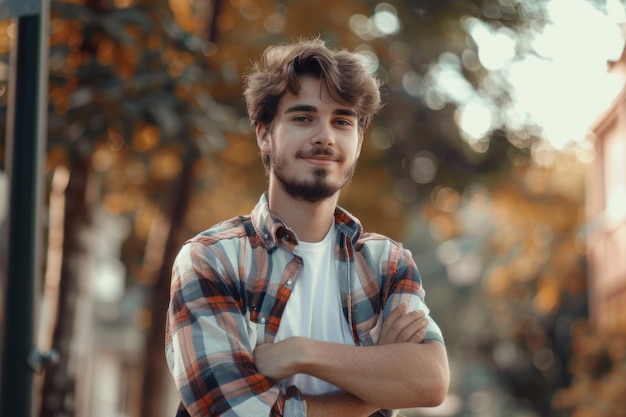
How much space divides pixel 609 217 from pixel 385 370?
18.0 metres

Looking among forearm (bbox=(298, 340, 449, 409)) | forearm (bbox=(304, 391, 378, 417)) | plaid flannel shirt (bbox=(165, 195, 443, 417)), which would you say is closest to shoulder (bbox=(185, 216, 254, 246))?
plaid flannel shirt (bbox=(165, 195, 443, 417))

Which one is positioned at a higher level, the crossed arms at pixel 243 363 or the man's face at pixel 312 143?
the man's face at pixel 312 143

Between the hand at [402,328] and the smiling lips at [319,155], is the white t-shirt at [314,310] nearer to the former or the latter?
the hand at [402,328]

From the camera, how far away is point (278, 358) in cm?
341

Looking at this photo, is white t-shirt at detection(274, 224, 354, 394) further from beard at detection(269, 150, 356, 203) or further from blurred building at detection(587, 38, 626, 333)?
blurred building at detection(587, 38, 626, 333)

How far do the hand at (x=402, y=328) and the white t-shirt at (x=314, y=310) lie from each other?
0.12 m

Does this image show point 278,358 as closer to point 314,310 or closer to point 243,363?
point 243,363

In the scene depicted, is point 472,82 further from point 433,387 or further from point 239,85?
point 433,387

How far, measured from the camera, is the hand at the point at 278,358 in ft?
11.1

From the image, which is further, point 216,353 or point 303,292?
point 303,292

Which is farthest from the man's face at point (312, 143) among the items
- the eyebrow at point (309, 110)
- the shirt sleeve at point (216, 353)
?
the shirt sleeve at point (216, 353)

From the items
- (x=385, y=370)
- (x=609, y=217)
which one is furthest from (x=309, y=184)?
(x=609, y=217)

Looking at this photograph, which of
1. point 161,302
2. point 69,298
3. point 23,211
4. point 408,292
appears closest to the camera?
point 408,292

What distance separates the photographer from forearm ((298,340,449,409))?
342 cm
